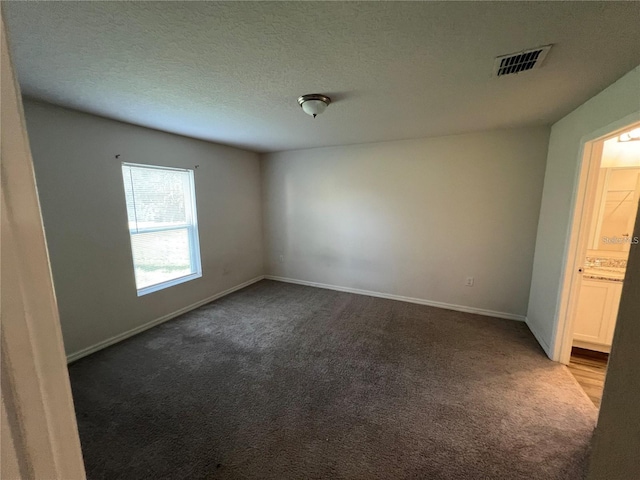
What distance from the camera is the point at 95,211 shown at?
102 inches

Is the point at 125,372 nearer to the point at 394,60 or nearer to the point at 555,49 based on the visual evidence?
the point at 394,60

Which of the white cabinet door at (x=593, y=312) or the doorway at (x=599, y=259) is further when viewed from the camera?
the white cabinet door at (x=593, y=312)

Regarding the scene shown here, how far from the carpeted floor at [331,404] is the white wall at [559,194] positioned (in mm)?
357

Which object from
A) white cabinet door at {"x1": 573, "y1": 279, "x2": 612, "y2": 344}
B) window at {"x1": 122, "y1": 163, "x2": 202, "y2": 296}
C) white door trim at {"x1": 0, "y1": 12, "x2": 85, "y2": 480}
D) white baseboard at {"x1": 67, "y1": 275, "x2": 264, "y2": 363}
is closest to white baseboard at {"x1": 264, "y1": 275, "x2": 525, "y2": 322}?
white cabinet door at {"x1": 573, "y1": 279, "x2": 612, "y2": 344}

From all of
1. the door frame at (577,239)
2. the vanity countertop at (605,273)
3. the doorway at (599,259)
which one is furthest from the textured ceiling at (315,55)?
the vanity countertop at (605,273)

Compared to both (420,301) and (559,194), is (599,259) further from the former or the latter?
(420,301)

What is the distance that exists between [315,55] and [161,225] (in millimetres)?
2795

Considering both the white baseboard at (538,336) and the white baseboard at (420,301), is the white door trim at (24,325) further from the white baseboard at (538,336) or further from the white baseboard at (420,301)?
the white baseboard at (420,301)

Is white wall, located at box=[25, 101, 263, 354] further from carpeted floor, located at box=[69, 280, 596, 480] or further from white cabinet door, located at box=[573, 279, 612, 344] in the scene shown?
white cabinet door, located at box=[573, 279, 612, 344]

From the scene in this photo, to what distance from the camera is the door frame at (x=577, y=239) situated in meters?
2.11

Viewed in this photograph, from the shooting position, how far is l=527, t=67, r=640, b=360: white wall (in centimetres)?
181

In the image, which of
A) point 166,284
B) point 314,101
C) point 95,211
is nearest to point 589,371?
point 314,101

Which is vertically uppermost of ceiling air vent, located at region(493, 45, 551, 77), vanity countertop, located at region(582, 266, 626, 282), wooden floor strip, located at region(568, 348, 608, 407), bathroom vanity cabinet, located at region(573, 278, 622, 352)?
ceiling air vent, located at region(493, 45, 551, 77)

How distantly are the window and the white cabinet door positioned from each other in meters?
4.59
